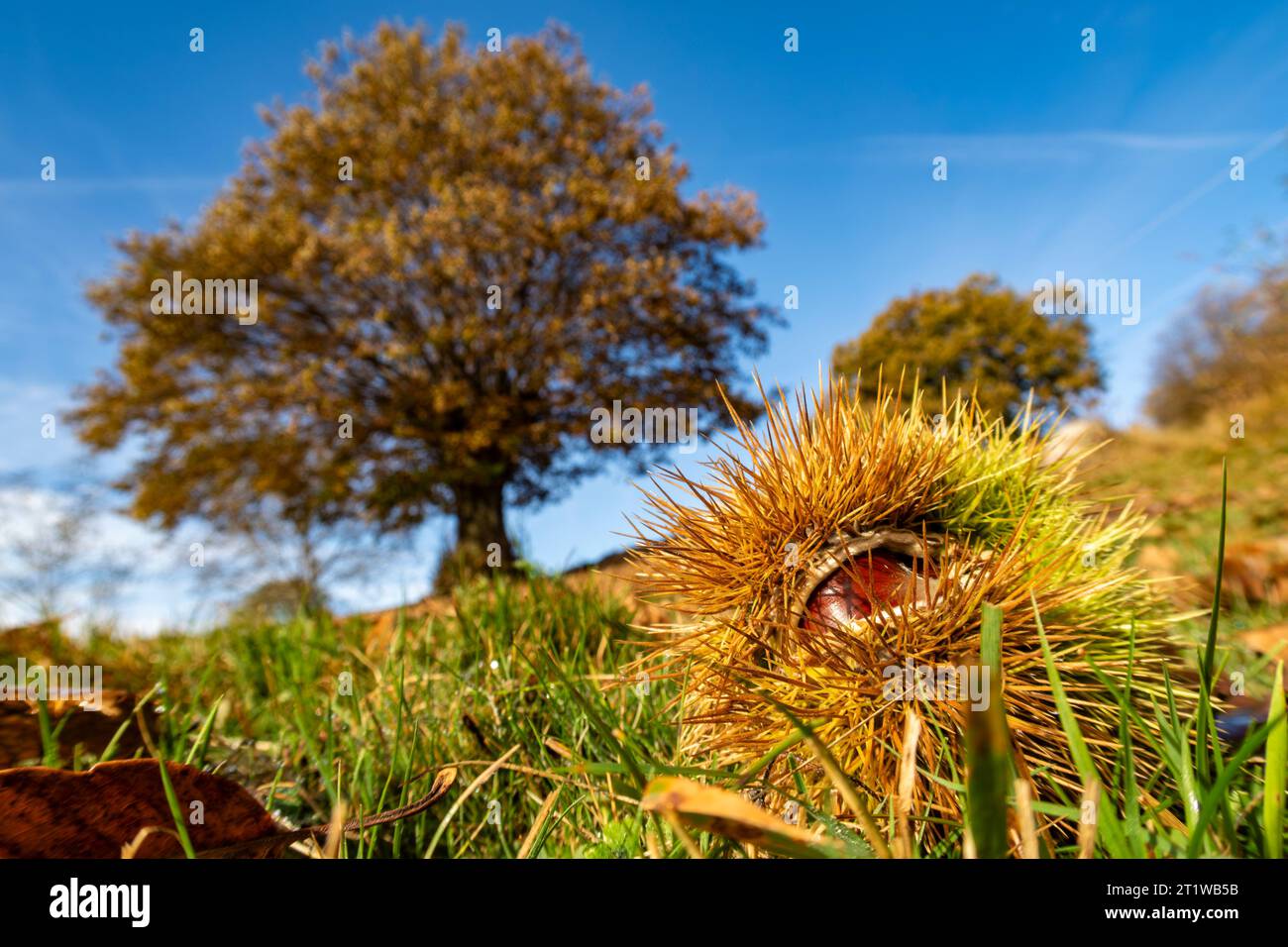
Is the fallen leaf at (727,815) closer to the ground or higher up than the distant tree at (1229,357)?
closer to the ground

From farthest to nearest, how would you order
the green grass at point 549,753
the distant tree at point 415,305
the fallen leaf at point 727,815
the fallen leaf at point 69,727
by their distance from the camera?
the distant tree at point 415,305 → the fallen leaf at point 69,727 → the green grass at point 549,753 → the fallen leaf at point 727,815

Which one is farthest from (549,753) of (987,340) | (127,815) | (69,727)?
(987,340)

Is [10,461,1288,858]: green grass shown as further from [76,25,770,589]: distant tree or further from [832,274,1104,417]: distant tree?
[832,274,1104,417]: distant tree

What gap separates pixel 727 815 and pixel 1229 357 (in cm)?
3122

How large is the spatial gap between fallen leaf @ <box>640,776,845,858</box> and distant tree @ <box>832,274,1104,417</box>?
66.8 ft

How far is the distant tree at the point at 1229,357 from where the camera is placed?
13.5m

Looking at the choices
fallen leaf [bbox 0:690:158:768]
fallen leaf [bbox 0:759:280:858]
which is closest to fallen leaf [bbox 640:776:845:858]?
fallen leaf [bbox 0:759:280:858]

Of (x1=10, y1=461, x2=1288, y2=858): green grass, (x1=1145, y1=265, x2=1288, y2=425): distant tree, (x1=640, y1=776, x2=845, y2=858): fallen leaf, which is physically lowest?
(x1=10, y1=461, x2=1288, y2=858): green grass

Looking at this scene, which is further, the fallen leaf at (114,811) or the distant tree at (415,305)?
the distant tree at (415,305)

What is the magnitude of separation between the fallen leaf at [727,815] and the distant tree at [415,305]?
489 inches

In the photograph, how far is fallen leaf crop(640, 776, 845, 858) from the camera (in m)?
0.50

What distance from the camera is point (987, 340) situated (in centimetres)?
2073

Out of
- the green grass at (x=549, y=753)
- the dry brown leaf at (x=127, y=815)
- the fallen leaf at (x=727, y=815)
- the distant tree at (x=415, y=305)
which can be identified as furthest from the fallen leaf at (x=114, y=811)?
the distant tree at (x=415, y=305)

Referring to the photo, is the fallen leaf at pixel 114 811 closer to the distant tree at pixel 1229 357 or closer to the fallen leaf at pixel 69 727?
the fallen leaf at pixel 69 727
